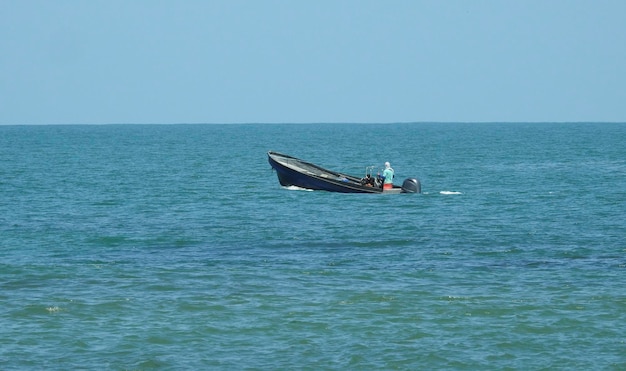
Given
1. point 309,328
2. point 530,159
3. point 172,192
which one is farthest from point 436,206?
point 530,159

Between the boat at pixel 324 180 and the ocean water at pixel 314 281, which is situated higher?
the boat at pixel 324 180

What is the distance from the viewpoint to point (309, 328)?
79.2ft

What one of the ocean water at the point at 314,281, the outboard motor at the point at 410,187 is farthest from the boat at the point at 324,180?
the ocean water at the point at 314,281

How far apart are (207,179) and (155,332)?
47948 millimetres

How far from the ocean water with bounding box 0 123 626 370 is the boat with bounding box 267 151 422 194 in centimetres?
65

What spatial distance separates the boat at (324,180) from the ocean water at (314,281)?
648mm

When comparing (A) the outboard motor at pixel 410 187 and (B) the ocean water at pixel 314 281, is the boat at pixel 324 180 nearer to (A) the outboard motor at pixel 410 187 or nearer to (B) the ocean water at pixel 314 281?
(A) the outboard motor at pixel 410 187

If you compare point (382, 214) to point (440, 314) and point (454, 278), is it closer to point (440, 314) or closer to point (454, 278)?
point (454, 278)

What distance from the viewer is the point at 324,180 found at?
5416 cm

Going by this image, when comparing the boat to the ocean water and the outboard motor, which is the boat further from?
the ocean water

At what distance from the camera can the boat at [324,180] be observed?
53094 mm

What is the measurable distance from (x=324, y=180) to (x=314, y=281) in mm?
25116

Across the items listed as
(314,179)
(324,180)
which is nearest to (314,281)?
(324,180)

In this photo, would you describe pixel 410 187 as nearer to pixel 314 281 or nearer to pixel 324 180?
pixel 324 180
